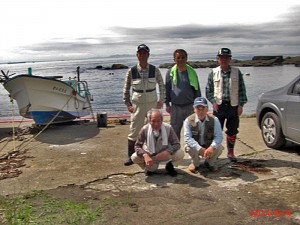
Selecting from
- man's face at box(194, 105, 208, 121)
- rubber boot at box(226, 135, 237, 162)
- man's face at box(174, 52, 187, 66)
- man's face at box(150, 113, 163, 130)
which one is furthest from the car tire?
man's face at box(150, 113, 163, 130)

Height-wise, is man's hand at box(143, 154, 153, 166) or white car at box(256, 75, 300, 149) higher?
white car at box(256, 75, 300, 149)

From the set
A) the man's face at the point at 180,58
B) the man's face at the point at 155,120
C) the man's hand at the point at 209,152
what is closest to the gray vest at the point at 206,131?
the man's hand at the point at 209,152

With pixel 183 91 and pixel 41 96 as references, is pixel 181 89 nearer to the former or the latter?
pixel 183 91

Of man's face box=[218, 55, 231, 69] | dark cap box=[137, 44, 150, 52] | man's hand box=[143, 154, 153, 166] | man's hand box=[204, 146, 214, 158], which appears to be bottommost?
man's hand box=[143, 154, 153, 166]

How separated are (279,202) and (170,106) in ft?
7.92

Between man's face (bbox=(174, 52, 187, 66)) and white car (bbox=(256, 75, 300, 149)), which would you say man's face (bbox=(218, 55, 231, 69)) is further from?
white car (bbox=(256, 75, 300, 149))

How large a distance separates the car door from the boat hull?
636 cm

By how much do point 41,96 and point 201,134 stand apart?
6.71 m

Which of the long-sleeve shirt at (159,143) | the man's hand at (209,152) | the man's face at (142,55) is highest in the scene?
the man's face at (142,55)

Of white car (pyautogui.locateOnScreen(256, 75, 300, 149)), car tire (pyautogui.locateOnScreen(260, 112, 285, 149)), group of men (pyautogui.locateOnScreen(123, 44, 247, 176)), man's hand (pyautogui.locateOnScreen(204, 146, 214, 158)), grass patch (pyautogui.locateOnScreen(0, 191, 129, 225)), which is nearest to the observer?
grass patch (pyautogui.locateOnScreen(0, 191, 129, 225))

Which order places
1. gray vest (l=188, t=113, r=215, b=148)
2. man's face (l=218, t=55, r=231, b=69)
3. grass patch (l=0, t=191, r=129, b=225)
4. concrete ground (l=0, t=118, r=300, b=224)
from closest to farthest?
grass patch (l=0, t=191, r=129, b=225) → concrete ground (l=0, t=118, r=300, b=224) → gray vest (l=188, t=113, r=215, b=148) → man's face (l=218, t=55, r=231, b=69)

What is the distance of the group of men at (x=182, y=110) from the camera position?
4.94 metres

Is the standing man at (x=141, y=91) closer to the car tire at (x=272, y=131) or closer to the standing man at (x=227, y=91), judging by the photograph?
the standing man at (x=227, y=91)

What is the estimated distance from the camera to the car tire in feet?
20.1
